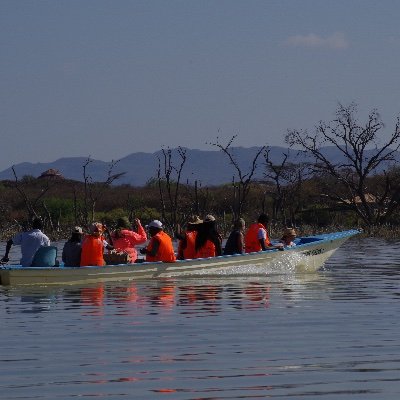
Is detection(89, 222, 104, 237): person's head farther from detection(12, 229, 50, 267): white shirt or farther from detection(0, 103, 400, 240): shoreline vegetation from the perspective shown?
detection(0, 103, 400, 240): shoreline vegetation

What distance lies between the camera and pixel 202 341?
1445 centimetres

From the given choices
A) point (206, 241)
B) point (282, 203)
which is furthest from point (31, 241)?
point (282, 203)

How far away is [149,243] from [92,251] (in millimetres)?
1655

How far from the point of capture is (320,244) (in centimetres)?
2747

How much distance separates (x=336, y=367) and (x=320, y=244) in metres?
15.2

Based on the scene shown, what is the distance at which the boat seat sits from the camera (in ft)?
73.9

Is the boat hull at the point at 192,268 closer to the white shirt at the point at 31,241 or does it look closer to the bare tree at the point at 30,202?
the white shirt at the point at 31,241

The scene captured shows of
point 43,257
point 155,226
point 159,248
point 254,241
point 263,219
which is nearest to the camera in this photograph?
point 43,257

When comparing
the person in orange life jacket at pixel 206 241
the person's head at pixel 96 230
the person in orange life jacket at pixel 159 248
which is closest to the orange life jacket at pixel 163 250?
the person in orange life jacket at pixel 159 248

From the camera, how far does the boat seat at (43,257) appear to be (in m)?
22.5

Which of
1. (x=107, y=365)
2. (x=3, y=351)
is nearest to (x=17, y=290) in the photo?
(x=3, y=351)

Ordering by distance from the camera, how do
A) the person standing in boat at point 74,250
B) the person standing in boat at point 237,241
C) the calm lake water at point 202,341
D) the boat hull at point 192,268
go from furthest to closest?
the person standing in boat at point 237,241 → the person standing in boat at point 74,250 → the boat hull at point 192,268 → the calm lake water at point 202,341

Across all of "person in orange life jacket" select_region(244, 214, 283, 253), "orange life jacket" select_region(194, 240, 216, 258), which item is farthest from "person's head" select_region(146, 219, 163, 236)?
"person in orange life jacket" select_region(244, 214, 283, 253)

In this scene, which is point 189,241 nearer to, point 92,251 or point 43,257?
point 92,251
